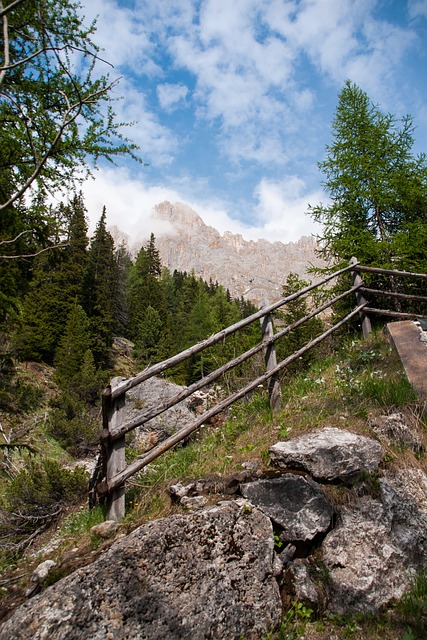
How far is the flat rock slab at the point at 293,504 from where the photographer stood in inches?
A: 123

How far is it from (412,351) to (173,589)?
4672mm

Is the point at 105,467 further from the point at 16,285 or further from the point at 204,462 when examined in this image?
the point at 16,285

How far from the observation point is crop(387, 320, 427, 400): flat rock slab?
4730 mm

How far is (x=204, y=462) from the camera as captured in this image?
14.0 feet

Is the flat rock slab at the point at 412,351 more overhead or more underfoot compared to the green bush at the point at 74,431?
more overhead

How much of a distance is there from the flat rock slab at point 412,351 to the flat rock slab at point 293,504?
2.09 metres

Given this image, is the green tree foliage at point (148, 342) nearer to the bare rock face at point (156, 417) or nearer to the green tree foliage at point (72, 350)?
the green tree foliage at point (72, 350)

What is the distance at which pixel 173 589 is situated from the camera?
2.50 meters

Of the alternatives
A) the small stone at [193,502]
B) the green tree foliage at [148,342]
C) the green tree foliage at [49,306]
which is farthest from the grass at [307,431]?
the green tree foliage at [148,342]

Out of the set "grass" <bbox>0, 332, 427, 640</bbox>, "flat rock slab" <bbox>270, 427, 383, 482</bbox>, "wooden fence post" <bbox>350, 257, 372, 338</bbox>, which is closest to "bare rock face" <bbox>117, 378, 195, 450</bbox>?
"grass" <bbox>0, 332, 427, 640</bbox>

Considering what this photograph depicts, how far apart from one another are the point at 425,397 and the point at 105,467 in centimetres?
381


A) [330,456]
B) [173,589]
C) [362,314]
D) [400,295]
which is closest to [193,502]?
[173,589]

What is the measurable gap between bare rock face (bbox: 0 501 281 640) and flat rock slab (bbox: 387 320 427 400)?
2.90m

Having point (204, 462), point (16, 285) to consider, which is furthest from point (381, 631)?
point (16, 285)
